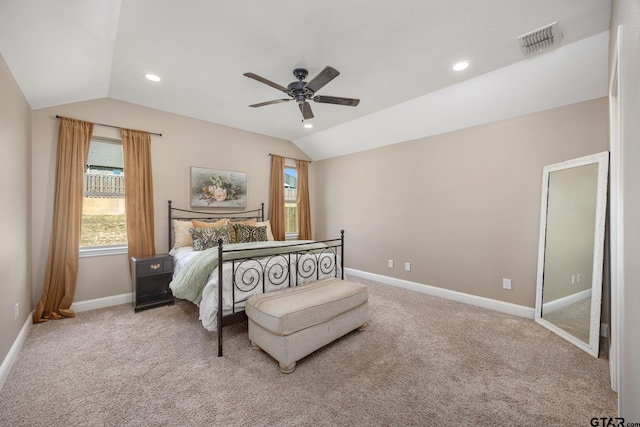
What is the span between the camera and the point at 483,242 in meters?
3.45

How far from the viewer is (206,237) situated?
140 inches

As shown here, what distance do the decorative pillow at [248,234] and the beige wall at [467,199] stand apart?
187cm

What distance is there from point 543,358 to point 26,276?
5.04 metres

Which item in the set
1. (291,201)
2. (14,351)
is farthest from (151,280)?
(291,201)

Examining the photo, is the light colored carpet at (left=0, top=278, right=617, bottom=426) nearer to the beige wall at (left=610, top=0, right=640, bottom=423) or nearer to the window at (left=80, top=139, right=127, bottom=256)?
the beige wall at (left=610, top=0, right=640, bottom=423)

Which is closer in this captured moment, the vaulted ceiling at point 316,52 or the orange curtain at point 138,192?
the vaulted ceiling at point 316,52

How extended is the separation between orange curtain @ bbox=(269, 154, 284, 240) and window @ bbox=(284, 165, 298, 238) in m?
0.32

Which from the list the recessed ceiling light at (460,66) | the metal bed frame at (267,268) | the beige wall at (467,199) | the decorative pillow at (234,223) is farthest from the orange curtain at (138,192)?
the recessed ceiling light at (460,66)

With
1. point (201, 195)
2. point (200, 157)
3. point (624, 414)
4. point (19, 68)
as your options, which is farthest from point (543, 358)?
point (19, 68)

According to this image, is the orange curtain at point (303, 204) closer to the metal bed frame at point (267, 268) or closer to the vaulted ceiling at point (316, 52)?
the vaulted ceiling at point (316, 52)

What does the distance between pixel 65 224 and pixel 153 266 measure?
1.08 metres

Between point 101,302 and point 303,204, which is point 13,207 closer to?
point 101,302

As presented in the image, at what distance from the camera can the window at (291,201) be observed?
5504 millimetres

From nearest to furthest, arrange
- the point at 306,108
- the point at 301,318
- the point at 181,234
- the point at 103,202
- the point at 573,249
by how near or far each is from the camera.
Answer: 1. the point at 301,318
2. the point at 573,249
3. the point at 306,108
4. the point at 103,202
5. the point at 181,234
